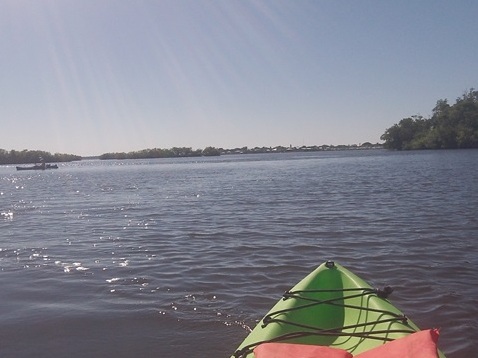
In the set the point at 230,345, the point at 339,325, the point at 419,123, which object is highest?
the point at 419,123

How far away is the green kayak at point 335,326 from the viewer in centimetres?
418

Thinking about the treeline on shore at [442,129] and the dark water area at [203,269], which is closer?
the dark water area at [203,269]

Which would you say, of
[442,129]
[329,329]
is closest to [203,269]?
[329,329]

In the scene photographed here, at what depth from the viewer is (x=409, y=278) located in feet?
30.0

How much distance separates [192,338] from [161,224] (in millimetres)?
10733

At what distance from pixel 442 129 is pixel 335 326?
110m

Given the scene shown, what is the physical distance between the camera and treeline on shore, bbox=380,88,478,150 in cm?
10400

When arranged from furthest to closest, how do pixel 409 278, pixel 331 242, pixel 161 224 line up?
pixel 161 224
pixel 331 242
pixel 409 278

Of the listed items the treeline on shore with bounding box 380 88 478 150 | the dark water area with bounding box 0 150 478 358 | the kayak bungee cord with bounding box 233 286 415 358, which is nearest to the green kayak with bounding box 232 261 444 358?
the kayak bungee cord with bounding box 233 286 415 358

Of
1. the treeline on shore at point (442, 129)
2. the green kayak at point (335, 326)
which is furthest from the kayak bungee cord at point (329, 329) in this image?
the treeline on shore at point (442, 129)

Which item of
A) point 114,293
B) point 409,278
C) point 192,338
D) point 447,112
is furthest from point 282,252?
point 447,112

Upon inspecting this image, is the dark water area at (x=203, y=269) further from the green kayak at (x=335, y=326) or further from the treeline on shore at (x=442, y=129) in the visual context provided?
the treeline on shore at (x=442, y=129)

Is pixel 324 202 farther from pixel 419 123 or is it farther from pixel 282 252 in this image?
pixel 419 123

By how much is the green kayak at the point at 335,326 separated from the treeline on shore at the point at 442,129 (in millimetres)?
105852
